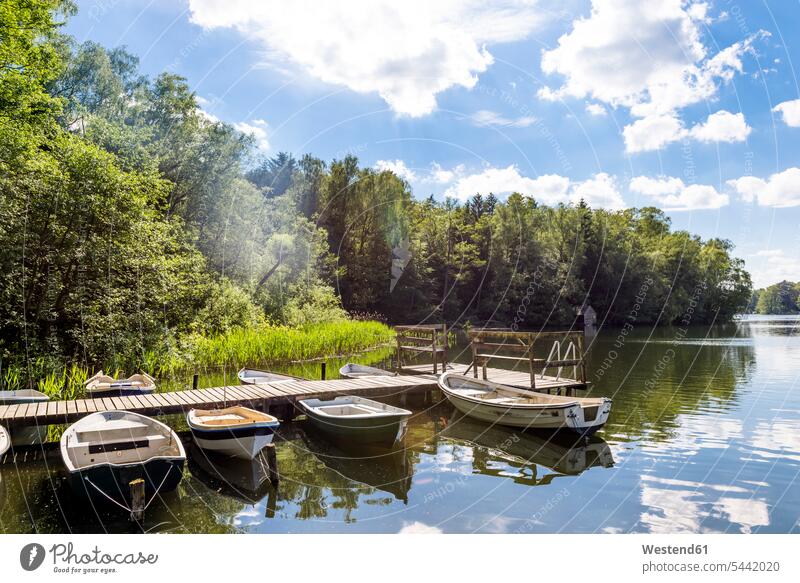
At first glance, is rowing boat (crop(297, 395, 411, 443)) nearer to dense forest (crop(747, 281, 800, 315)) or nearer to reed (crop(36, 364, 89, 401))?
reed (crop(36, 364, 89, 401))

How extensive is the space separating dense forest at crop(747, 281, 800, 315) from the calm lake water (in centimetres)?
7989

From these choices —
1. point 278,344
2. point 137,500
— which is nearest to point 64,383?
point 137,500

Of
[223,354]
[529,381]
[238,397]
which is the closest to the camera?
[238,397]

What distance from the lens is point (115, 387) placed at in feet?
44.1

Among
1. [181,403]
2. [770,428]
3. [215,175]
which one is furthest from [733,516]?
[215,175]

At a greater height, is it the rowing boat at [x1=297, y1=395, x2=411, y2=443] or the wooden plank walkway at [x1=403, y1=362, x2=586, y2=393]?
the wooden plank walkway at [x1=403, y1=362, x2=586, y2=393]

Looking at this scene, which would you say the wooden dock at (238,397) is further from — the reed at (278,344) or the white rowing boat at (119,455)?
the reed at (278,344)

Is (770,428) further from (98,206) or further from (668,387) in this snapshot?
(98,206)

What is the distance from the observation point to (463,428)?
13.0m

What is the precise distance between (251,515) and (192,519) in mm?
776

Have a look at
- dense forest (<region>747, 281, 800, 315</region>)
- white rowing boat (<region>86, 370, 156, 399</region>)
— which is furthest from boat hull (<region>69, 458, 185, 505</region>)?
dense forest (<region>747, 281, 800, 315</region>)

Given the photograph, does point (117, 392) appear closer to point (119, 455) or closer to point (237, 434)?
point (119, 455)
